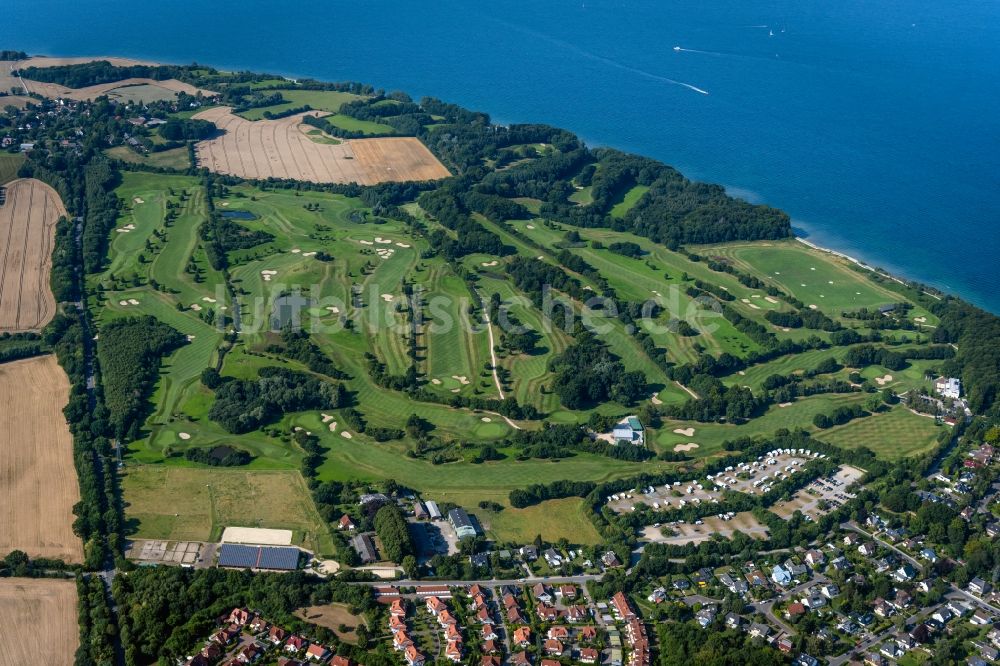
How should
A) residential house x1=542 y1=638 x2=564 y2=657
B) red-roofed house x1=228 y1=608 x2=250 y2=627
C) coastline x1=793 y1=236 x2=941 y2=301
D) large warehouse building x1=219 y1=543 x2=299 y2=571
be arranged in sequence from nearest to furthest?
residential house x1=542 y1=638 x2=564 y2=657
red-roofed house x1=228 y1=608 x2=250 y2=627
large warehouse building x1=219 y1=543 x2=299 y2=571
coastline x1=793 y1=236 x2=941 y2=301

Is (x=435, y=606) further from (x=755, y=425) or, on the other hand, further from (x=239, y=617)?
(x=755, y=425)

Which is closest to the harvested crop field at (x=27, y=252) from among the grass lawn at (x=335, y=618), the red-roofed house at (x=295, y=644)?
the grass lawn at (x=335, y=618)

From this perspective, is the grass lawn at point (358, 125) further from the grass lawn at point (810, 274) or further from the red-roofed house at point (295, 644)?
the red-roofed house at point (295, 644)

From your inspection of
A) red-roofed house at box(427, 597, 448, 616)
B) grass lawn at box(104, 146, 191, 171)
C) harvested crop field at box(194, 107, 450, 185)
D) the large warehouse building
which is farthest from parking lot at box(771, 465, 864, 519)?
grass lawn at box(104, 146, 191, 171)

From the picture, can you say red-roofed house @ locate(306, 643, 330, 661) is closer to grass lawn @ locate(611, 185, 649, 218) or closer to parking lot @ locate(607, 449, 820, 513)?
parking lot @ locate(607, 449, 820, 513)

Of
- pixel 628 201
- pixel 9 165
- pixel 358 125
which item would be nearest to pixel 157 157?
pixel 9 165

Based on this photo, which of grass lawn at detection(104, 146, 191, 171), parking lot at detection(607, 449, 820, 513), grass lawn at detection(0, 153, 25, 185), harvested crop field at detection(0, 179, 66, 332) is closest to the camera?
parking lot at detection(607, 449, 820, 513)

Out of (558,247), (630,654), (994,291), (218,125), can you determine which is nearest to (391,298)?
(558,247)
